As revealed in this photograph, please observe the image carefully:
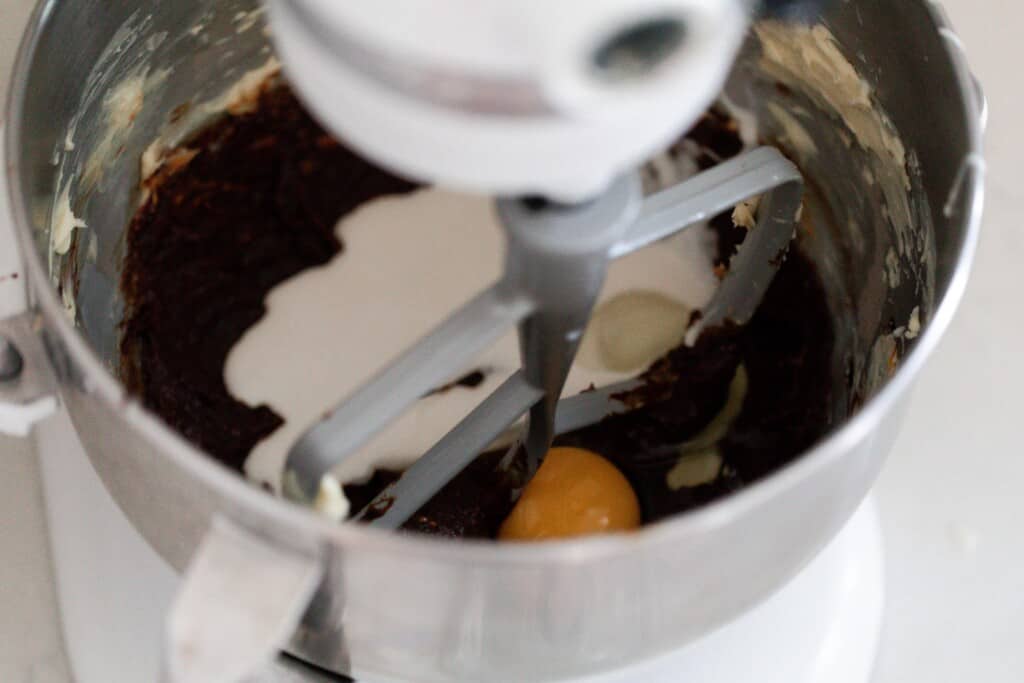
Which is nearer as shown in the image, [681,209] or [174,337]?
[681,209]

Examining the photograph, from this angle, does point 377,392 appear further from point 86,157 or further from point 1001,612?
point 1001,612

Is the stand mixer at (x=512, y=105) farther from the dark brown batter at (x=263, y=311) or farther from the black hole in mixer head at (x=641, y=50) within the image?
the dark brown batter at (x=263, y=311)

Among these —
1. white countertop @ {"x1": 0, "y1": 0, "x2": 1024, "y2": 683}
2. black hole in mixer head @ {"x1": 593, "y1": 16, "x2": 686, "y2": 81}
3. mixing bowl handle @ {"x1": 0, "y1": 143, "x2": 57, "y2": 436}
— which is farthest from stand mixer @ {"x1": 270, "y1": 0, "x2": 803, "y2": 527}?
white countertop @ {"x1": 0, "y1": 0, "x2": 1024, "y2": 683}

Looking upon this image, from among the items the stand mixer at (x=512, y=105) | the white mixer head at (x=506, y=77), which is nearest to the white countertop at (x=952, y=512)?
the stand mixer at (x=512, y=105)

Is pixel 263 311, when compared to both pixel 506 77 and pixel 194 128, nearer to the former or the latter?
pixel 194 128

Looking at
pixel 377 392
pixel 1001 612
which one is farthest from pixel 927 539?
pixel 377 392

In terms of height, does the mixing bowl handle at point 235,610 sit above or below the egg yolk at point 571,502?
above
